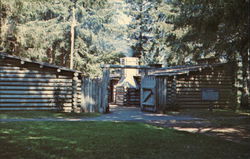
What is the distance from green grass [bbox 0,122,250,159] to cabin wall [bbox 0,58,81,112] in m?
7.27

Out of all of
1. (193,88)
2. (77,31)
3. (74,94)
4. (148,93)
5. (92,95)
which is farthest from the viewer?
(77,31)

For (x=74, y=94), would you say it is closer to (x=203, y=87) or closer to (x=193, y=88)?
(x=193, y=88)

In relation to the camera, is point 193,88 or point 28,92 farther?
point 193,88

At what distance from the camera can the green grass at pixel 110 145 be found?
653 cm

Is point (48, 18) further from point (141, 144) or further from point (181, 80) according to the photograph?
point (141, 144)

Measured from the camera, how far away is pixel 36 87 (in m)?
17.4

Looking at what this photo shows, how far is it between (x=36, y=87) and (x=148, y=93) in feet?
25.6

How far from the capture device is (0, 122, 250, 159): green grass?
653cm

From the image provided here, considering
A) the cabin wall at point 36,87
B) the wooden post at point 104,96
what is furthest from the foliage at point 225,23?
the cabin wall at point 36,87

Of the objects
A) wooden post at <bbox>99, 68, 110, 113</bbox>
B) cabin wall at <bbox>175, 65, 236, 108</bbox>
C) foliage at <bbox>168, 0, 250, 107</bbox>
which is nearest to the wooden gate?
cabin wall at <bbox>175, 65, 236, 108</bbox>

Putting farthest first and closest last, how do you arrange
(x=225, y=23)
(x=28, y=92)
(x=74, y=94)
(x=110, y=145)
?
(x=74, y=94) < (x=28, y=92) < (x=225, y=23) < (x=110, y=145)

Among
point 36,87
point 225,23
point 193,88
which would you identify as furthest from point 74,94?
point 225,23

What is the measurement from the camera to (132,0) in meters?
43.7

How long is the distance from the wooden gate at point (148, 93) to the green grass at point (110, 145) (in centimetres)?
951
